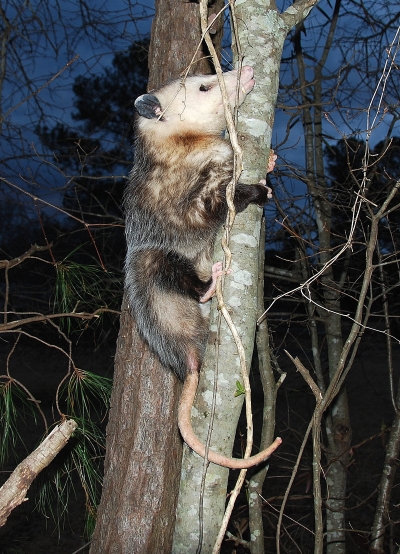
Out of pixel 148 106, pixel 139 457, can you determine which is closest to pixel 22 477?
pixel 139 457

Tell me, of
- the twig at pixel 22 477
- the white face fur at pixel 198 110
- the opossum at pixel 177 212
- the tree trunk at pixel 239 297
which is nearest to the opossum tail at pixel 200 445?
the tree trunk at pixel 239 297

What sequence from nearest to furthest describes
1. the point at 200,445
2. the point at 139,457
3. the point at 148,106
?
the point at 200,445, the point at 148,106, the point at 139,457

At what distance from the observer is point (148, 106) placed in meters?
1.94

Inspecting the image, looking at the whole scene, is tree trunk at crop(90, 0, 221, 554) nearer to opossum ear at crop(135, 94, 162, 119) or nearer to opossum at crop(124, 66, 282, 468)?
opossum at crop(124, 66, 282, 468)

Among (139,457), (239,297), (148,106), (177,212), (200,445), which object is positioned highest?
(148,106)

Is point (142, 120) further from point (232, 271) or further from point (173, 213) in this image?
point (232, 271)

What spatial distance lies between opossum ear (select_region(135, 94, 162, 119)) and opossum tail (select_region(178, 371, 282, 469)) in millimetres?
997

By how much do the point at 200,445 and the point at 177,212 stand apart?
0.95 meters

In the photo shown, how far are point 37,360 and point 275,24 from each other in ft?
18.7

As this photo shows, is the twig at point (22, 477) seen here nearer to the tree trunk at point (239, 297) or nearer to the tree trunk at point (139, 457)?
the tree trunk at point (239, 297)

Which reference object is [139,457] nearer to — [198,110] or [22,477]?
[22,477]

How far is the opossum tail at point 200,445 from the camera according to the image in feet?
3.68

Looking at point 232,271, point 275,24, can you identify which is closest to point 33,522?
point 232,271

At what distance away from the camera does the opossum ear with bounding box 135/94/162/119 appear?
1.93 m
